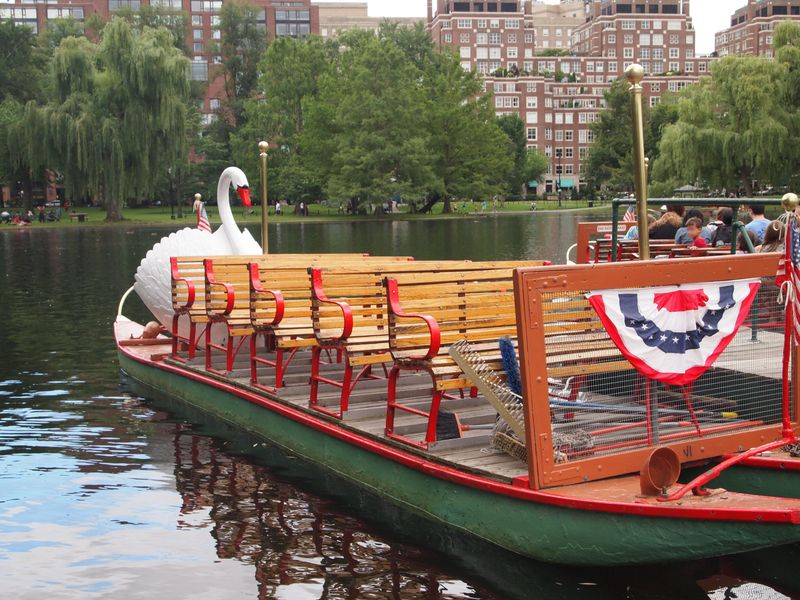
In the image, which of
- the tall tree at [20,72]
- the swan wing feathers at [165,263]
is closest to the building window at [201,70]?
the tall tree at [20,72]

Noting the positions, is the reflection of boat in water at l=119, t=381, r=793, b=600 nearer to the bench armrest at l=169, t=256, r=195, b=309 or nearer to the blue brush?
the blue brush

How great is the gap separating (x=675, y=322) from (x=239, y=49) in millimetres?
107182

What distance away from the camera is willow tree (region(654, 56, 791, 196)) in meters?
50.7

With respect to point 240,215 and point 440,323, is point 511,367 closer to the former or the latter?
point 440,323

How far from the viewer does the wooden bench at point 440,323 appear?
8516 mm

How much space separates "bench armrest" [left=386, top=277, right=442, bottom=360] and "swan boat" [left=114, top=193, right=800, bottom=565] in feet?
0.05

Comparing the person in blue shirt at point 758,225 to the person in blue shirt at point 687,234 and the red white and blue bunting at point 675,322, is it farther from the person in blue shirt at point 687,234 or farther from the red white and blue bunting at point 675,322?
the red white and blue bunting at point 675,322

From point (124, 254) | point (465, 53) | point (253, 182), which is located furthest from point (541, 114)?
point (124, 254)

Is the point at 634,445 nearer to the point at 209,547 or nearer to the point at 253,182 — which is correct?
the point at 209,547

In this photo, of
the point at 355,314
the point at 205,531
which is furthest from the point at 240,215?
the point at 205,531

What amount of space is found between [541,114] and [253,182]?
73.6m

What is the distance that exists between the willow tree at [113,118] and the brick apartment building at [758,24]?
127 m

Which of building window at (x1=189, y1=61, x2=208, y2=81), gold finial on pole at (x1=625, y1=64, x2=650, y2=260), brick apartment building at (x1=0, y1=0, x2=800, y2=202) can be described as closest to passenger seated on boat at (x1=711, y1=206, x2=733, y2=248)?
gold finial on pole at (x1=625, y1=64, x2=650, y2=260)

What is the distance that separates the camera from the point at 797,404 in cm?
822
